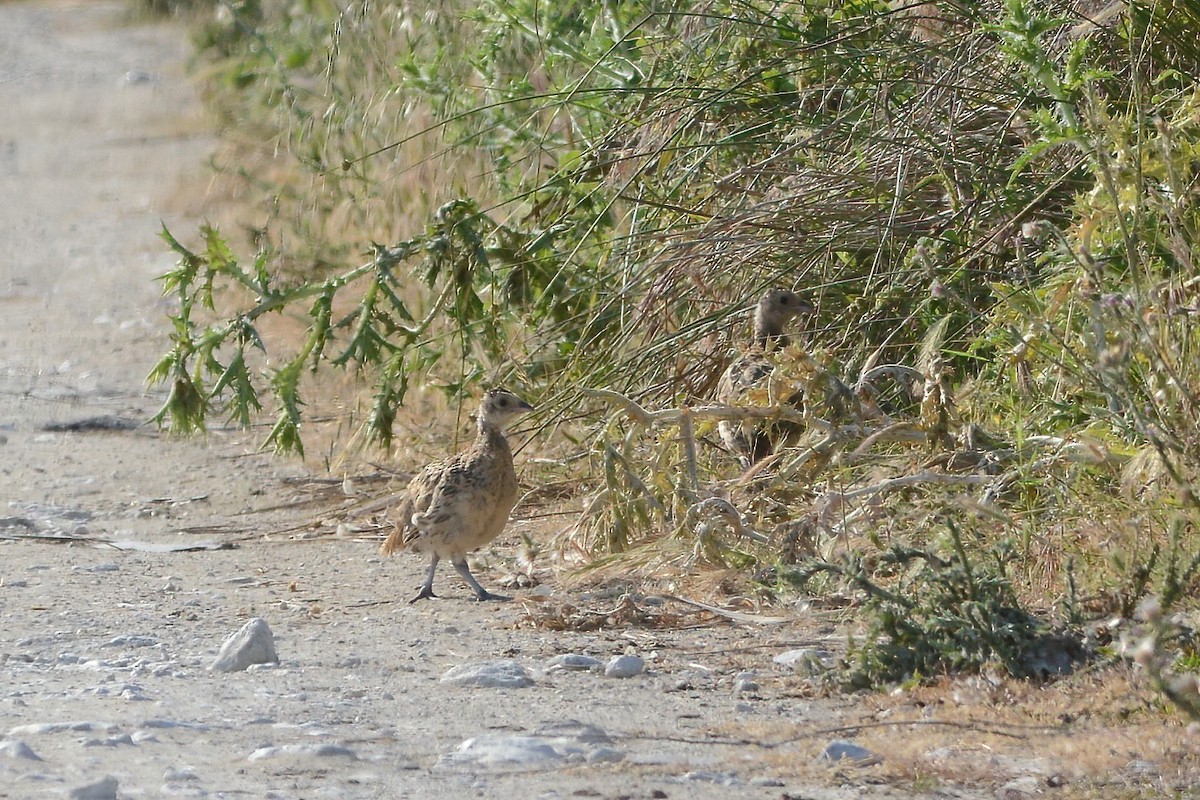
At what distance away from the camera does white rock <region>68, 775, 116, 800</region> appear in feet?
12.9

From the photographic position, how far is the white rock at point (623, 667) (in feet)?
17.1

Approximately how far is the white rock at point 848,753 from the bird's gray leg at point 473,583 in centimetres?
230

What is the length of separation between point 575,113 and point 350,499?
2048mm

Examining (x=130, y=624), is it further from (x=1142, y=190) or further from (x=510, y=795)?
(x=1142, y=190)

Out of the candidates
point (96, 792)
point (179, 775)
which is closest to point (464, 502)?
point (179, 775)

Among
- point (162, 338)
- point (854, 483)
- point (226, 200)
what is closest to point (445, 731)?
point (854, 483)

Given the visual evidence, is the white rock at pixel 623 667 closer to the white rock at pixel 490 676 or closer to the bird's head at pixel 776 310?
the white rock at pixel 490 676

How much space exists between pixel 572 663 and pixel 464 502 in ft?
4.73

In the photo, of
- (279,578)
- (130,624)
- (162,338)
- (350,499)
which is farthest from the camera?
(162,338)

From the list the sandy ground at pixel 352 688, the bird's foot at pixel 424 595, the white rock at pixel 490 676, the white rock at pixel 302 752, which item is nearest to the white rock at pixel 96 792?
the sandy ground at pixel 352 688

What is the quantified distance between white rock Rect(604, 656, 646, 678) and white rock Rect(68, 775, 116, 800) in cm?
167

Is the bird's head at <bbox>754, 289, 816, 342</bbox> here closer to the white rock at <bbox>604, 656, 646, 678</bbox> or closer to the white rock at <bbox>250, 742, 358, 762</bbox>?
the white rock at <bbox>604, 656, 646, 678</bbox>

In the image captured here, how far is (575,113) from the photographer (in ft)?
27.7

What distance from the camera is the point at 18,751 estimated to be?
4250mm
